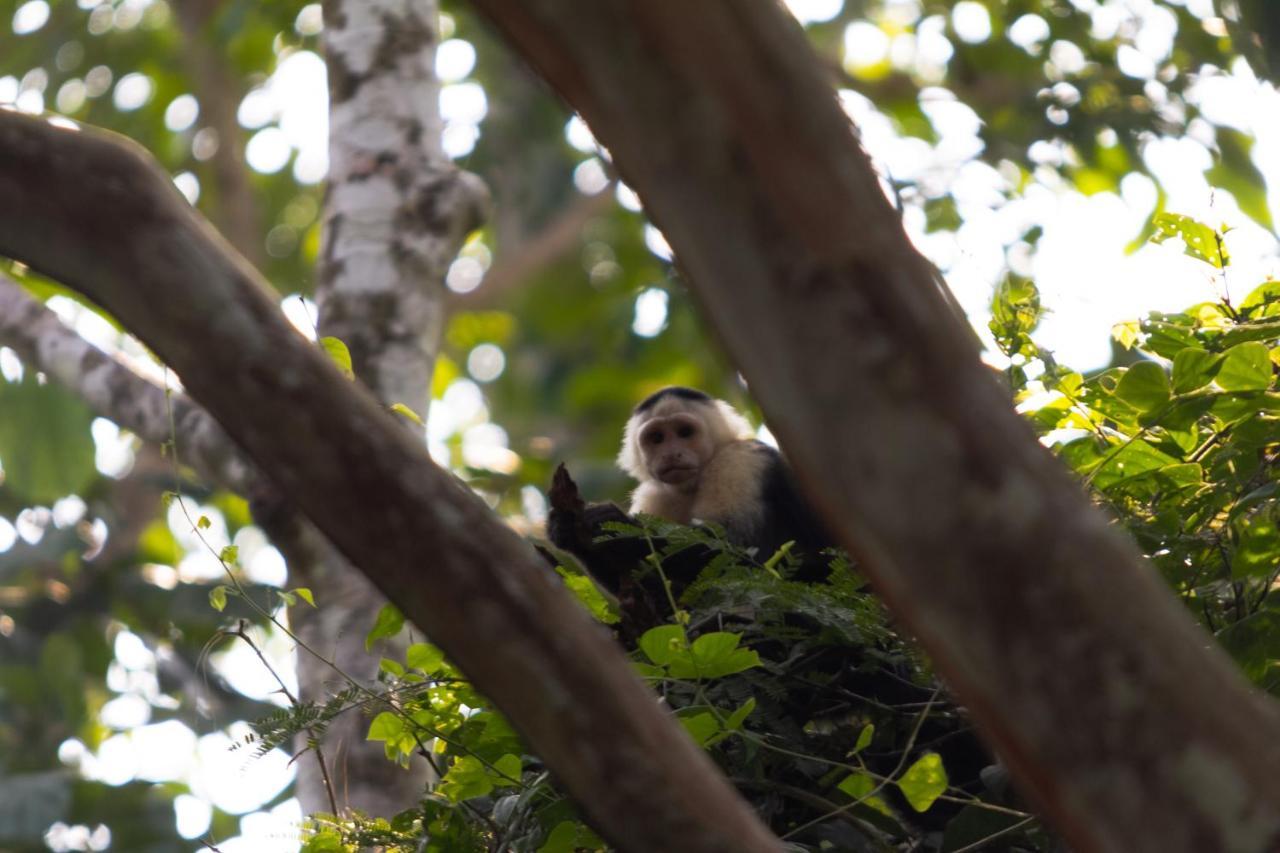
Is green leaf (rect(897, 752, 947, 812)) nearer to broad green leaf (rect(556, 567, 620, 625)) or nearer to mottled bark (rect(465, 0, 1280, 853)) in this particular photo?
broad green leaf (rect(556, 567, 620, 625))

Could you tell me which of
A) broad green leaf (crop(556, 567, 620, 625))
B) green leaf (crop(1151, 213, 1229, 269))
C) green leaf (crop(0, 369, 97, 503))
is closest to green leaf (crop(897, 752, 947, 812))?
broad green leaf (crop(556, 567, 620, 625))

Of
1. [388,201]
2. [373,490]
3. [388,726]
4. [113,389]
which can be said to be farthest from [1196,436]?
[113,389]

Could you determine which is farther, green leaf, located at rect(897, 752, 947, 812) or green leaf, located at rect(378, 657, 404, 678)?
green leaf, located at rect(378, 657, 404, 678)

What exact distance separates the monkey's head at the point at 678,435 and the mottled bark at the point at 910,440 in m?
3.64

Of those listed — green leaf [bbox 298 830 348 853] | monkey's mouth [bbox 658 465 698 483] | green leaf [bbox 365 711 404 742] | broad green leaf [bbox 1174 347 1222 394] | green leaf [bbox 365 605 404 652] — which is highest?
monkey's mouth [bbox 658 465 698 483]

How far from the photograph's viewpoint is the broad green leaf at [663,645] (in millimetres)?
2125

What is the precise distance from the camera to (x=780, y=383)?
117cm

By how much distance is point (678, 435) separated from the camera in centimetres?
497

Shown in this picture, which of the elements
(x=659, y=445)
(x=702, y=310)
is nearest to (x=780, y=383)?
(x=702, y=310)

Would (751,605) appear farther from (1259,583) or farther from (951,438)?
(951,438)

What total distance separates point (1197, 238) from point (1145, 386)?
1.01ft

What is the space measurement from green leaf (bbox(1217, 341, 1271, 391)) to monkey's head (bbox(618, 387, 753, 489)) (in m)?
2.68

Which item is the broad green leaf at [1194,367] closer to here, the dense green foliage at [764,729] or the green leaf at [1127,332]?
the green leaf at [1127,332]

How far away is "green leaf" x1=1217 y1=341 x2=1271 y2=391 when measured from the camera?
222 cm
